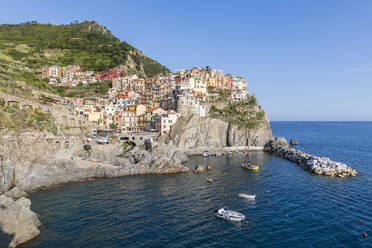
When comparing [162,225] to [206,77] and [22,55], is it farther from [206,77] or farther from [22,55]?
[22,55]

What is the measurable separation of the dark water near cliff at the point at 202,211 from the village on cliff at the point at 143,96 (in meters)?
39.0

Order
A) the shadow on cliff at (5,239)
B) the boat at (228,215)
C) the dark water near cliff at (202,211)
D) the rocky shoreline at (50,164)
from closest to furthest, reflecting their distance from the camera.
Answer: the shadow on cliff at (5,239) < the dark water near cliff at (202,211) < the rocky shoreline at (50,164) < the boat at (228,215)

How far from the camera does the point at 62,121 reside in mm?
67625

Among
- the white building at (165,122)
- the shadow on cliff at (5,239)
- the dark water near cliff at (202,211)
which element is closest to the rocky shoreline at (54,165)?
the shadow on cliff at (5,239)

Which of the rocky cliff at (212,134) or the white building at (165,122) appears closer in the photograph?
the rocky cliff at (212,134)

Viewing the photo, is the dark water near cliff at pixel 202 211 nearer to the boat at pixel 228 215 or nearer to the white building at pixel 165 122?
the boat at pixel 228 215

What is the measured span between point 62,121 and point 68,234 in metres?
47.3

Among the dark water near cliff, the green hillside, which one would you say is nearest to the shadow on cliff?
the dark water near cliff

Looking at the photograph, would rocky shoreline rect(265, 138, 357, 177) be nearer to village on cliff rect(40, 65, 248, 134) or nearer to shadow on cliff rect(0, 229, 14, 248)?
village on cliff rect(40, 65, 248, 134)

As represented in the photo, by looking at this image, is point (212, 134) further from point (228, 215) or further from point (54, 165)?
point (228, 215)

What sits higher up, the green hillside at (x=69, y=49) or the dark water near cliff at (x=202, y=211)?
the green hillside at (x=69, y=49)

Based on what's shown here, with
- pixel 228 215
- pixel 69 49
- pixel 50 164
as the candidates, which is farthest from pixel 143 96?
pixel 69 49

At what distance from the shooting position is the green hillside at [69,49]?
Result: 472 feet

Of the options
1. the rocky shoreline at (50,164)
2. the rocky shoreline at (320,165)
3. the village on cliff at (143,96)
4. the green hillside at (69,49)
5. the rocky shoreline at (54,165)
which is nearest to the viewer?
the rocky shoreline at (54,165)
